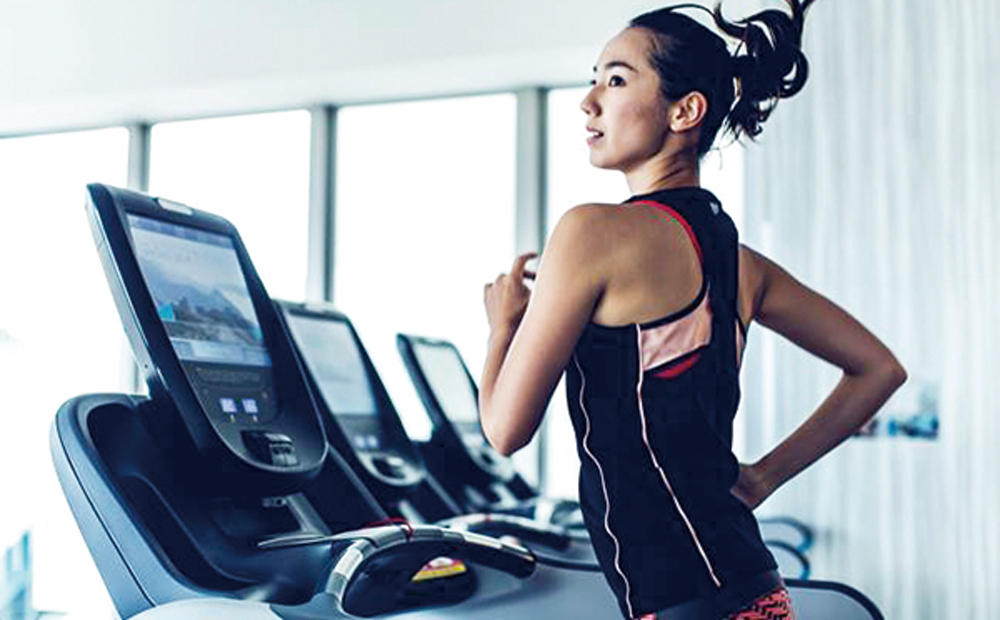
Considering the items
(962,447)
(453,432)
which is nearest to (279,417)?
(453,432)

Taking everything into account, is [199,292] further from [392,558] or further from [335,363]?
[335,363]

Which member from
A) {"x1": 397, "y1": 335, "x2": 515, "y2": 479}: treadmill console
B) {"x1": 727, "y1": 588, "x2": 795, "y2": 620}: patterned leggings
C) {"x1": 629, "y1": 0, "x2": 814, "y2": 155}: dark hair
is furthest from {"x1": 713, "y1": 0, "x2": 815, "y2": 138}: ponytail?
{"x1": 397, "y1": 335, "x2": 515, "y2": 479}: treadmill console

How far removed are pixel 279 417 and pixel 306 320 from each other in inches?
39.9

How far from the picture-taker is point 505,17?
5113 mm

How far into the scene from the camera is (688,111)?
1309mm

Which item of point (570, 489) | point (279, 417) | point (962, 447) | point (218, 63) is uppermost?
point (218, 63)

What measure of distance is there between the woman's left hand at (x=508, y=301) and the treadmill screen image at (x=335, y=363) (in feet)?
4.66

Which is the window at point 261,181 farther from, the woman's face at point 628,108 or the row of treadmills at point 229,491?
the woman's face at point 628,108

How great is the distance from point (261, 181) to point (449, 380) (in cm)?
265

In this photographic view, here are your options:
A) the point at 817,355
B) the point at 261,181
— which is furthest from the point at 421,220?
the point at 817,355

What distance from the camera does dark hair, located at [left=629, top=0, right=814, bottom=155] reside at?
130 cm

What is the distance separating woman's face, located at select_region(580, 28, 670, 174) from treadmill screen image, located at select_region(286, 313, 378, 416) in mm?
1500

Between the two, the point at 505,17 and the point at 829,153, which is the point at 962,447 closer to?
the point at 829,153

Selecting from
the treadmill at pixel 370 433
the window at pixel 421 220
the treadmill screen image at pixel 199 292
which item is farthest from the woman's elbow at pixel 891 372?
the window at pixel 421 220
